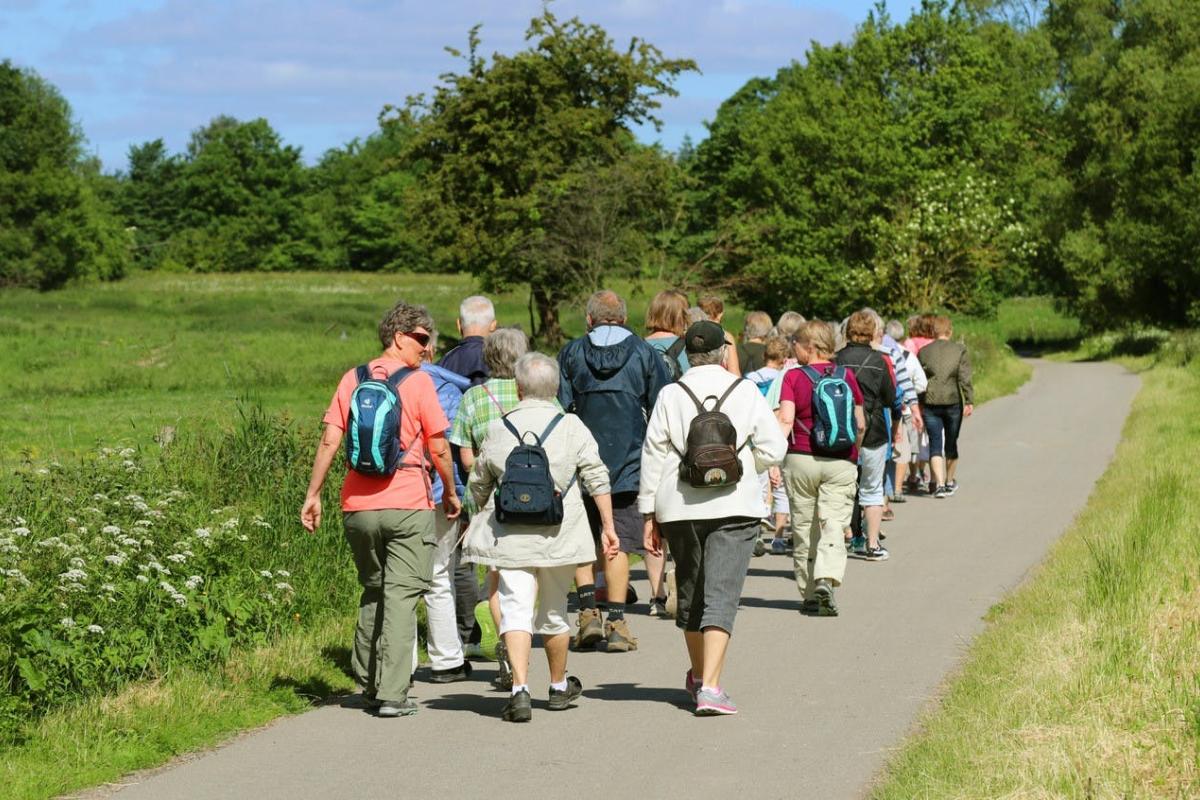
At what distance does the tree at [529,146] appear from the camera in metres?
48.7

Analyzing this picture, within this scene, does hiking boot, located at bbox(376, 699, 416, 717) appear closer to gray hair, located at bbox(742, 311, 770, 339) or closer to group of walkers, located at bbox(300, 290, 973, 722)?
group of walkers, located at bbox(300, 290, 973, 722)

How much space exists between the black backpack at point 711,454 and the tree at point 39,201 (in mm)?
95569

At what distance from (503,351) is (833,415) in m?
2.68

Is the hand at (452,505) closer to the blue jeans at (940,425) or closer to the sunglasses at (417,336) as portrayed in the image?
the sunglasses at (417,336)

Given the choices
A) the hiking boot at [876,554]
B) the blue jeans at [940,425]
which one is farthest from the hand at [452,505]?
the blue jeans at [940,425]

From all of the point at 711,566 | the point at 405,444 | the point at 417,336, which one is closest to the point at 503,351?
the point at 417,336

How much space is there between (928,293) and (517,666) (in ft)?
158

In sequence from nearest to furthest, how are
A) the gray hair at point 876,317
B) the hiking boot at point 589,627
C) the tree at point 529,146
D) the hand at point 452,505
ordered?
1. the hand at point 452,505
2. the hiking boot at point 589,627
3. the gray hair at point 876,317
4. the tree at point 529,146

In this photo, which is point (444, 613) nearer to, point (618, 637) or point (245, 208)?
point (618, 637)

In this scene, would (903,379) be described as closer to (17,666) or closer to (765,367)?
(765,367)

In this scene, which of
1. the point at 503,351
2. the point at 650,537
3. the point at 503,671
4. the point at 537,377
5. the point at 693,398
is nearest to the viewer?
the point at 537,377

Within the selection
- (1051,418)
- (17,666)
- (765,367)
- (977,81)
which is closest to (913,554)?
(765,367)

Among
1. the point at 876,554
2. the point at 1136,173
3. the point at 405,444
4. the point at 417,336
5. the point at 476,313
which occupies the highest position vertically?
the point at 1136,173

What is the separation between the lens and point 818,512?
10.6 m
